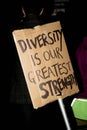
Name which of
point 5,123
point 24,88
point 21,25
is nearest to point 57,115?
point 5,123

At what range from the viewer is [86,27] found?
3770 mm

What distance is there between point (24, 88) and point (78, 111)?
1.65 ft

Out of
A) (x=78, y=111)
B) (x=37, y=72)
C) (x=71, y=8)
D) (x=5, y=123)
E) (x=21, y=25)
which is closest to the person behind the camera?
(x=37, y=72)

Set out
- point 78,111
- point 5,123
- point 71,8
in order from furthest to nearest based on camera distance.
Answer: point 71,8, point 5,123, point 78,111

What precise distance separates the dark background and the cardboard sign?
3.84 feet

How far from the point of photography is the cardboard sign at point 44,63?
2.16 m

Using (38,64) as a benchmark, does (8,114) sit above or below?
below

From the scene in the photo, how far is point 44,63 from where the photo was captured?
224cm

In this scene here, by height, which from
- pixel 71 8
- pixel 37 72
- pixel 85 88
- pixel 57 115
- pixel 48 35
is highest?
pixel 71 8

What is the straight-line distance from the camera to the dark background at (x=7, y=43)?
357cm

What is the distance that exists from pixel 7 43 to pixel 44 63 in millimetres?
1336

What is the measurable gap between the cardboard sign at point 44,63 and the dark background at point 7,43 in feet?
3.84

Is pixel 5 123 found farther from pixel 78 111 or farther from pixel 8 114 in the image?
pixel 78 111

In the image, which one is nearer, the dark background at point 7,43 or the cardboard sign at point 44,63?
the cardboard sign at point 44,63
